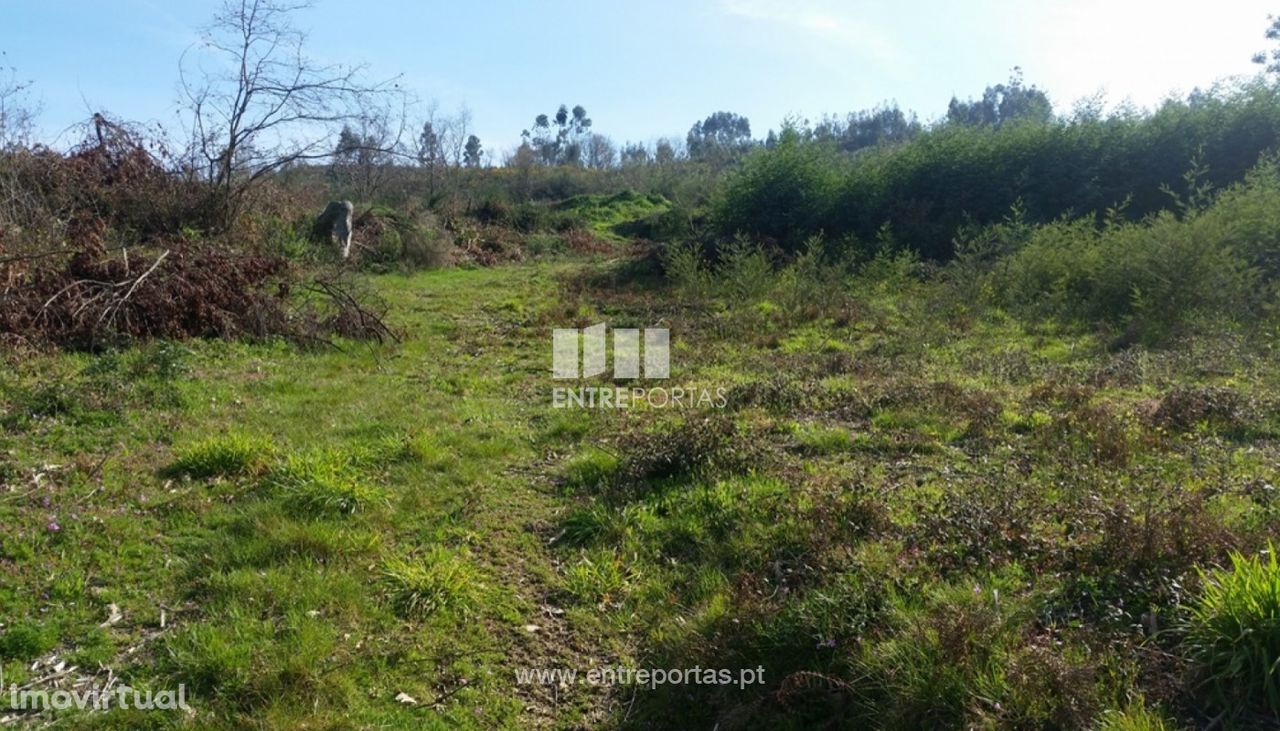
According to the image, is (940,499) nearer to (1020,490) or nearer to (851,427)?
(1020,490)

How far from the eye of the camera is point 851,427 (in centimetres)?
557

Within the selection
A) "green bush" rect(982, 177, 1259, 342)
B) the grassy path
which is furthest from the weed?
"green bush" rect(982, 177, 1259, 342)

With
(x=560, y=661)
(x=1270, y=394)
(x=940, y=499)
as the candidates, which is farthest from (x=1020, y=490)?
(x=1270, y=394)

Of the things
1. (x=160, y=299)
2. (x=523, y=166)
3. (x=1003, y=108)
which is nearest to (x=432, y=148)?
(x=523, y=166)

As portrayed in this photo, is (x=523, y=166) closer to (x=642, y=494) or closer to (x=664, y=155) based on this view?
(x=664, y=155)
